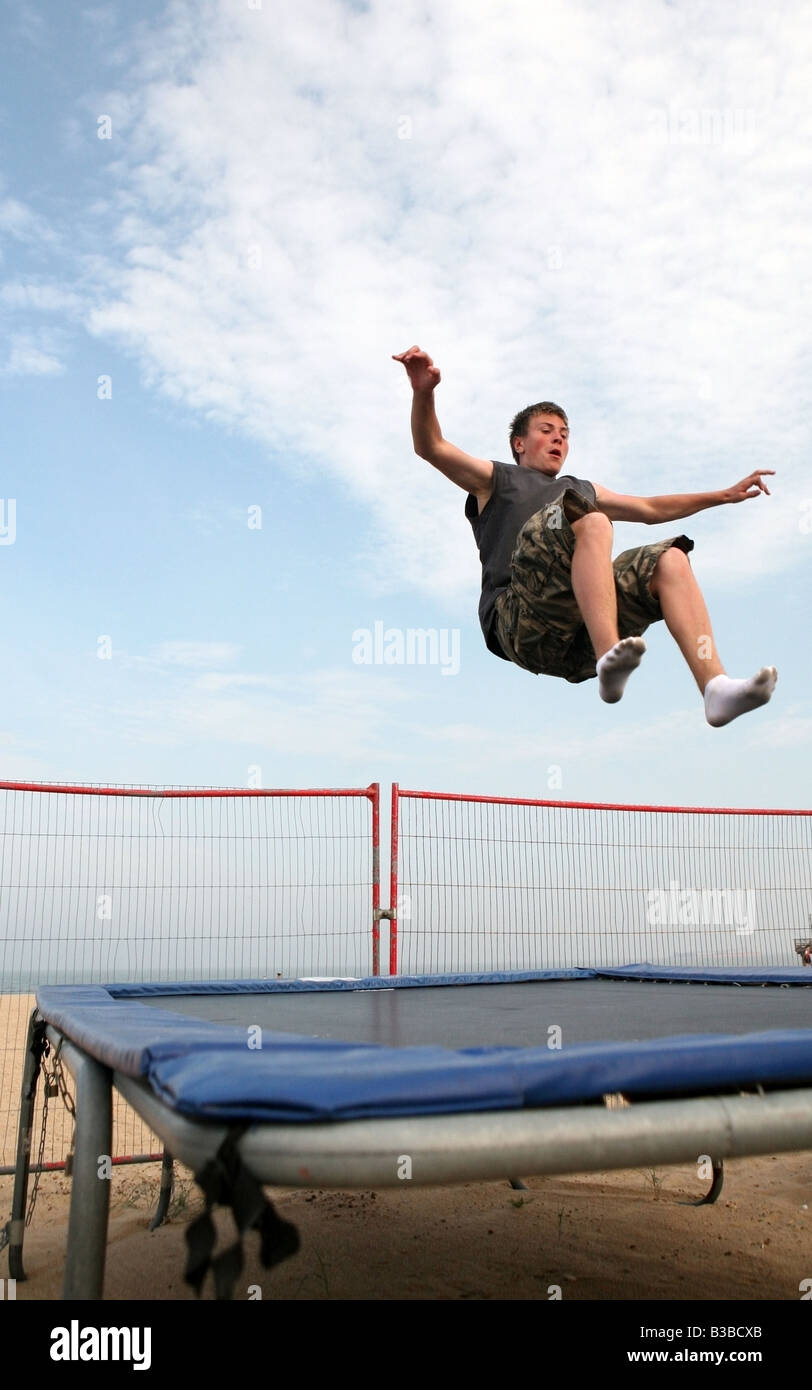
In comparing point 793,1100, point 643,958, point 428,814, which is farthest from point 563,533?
point 643,958

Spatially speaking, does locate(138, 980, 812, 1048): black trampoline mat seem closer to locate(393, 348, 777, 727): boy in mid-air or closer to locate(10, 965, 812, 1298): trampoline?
locate(10, 965, 812, 1298): trampoline

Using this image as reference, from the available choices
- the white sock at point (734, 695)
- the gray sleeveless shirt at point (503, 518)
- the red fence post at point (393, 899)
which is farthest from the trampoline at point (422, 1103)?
the red fence post at point (393, 899)

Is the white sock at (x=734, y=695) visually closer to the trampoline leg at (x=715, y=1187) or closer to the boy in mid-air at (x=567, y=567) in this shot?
the boy in mid-air at (x=567, y=567)

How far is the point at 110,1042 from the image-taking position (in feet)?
3.68

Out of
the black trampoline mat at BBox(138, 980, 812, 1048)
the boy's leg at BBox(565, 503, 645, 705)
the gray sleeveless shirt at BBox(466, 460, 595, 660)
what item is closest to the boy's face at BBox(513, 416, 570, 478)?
the gray sleeveless shirt at BBox(466, 460, 595, 660)

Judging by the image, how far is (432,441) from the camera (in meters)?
2.37

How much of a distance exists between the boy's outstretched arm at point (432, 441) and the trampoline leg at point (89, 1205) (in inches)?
62.3

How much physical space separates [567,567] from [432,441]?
0.50 meters

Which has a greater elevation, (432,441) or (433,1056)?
(432,441)

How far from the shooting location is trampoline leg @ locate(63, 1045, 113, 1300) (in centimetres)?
97

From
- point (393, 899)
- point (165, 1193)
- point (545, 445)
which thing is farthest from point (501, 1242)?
point (545, 445)

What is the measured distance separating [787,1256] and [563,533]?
1.61m

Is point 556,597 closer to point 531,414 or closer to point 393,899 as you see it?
point 531,414

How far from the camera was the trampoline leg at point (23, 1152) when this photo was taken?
6.26ft
